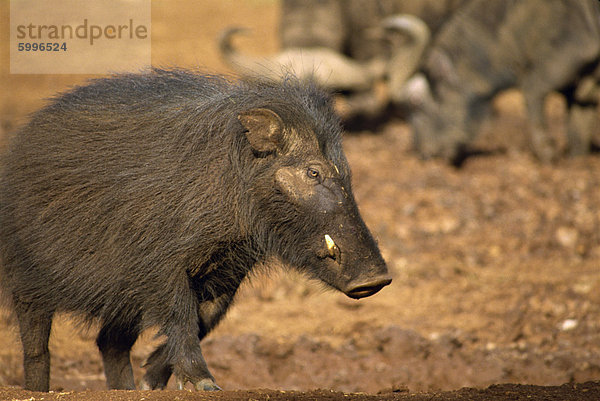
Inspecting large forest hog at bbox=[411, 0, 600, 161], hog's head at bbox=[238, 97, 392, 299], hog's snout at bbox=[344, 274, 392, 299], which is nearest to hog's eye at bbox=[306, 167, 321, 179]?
hog's head at bbox=[238, 97, 392, 299]

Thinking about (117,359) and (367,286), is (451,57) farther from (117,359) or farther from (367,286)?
(367,286)

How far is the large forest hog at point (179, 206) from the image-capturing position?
3492mm

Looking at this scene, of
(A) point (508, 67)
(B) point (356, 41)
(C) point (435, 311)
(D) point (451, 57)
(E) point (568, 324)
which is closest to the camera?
(E) point (568, 324)

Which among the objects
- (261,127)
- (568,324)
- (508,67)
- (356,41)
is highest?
(356,41)

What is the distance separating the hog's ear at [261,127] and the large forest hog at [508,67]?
23.7ft

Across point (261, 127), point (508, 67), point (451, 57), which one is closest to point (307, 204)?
point (261, 127)

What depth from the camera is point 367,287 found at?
338cm

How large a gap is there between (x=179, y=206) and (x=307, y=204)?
1.86 feet

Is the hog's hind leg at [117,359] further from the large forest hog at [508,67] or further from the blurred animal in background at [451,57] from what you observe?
the large forest hog at [508,67]

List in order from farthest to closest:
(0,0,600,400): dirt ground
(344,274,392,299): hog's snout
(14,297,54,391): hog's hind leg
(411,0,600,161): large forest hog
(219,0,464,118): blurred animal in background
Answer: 1. (219,0,464,118): blurred animal in background
2. (411,0,600,161): large forest hog
3. (0,0,600,400): dirt ground
4. (14,297,54,391): hog's hind leg
5. (344,274,392,299): hog's snout

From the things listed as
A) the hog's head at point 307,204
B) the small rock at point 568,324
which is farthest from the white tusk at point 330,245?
the small rock at point 568,324

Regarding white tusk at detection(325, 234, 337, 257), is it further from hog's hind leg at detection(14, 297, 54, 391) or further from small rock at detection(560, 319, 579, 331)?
small rock at detection(560, 319, 579, 331)

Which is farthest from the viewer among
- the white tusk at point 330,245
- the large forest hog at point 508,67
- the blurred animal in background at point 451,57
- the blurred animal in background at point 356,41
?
the blurred animal in background at point 356,41

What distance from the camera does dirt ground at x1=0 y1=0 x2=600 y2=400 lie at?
5.03 m
